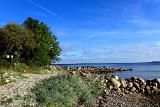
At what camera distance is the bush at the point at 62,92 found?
780 inches

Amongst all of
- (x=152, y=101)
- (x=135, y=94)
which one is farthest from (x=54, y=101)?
(x=135, y=94)

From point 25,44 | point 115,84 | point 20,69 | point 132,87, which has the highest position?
point 25,44

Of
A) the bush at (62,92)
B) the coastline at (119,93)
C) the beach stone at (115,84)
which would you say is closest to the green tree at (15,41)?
the coastline at (119,93)

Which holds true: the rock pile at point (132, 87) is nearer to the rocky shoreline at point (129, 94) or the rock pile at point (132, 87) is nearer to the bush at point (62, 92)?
the rocky shoreline at point (129, 94)

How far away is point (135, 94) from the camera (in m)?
29.3

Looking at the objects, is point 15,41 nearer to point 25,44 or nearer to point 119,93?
point 25,44

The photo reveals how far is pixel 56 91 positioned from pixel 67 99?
1.00 metres

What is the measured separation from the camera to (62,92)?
69.6 ft

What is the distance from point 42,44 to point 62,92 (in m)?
37.6

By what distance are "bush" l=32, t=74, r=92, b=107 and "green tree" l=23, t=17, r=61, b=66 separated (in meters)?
31.7

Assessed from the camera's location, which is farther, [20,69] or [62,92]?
[20,69]

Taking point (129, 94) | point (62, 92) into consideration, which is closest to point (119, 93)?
point (129, 94)

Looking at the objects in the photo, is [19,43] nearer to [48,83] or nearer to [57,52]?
[57,52]

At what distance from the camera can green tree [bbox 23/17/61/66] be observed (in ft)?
187
